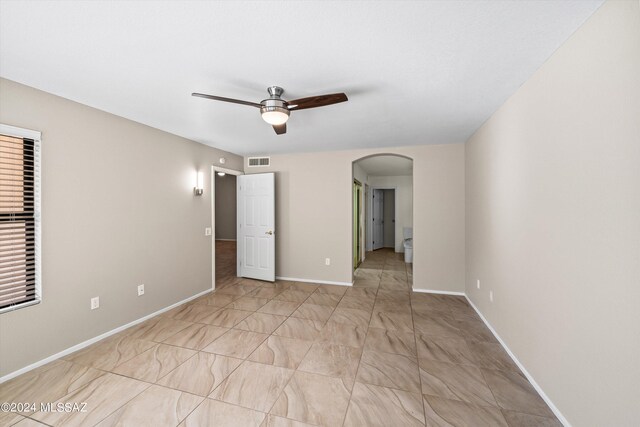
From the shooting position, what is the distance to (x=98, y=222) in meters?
2.79

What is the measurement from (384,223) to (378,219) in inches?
17.3

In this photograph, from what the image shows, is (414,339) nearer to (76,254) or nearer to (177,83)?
(177,83)

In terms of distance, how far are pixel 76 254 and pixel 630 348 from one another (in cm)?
416

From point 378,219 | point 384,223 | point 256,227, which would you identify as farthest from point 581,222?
point 384,223

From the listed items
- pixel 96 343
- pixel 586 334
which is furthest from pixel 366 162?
pixel 96 343

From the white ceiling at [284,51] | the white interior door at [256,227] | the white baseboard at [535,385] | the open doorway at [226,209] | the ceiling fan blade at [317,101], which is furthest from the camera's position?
the open doorway at [226,209]

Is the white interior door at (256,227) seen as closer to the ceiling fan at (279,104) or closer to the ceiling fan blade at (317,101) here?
the ceiling fan at (279,104)

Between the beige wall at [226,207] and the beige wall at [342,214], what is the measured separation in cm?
430

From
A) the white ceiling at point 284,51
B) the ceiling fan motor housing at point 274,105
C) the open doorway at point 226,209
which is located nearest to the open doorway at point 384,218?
the open doorway at point 226,209

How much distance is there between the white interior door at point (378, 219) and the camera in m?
8.68

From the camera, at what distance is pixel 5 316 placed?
212cm

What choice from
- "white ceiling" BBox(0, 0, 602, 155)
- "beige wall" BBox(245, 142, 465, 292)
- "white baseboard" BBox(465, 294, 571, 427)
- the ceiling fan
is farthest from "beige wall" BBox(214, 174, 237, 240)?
"white baseboard" BBox(465, 294, 571, 427)

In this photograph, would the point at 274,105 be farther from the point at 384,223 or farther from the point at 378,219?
the point at 384,223

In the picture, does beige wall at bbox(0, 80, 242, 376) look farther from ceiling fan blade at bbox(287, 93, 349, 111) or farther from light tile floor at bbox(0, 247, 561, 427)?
ceiling fan blade at bbox(287, 93, 349, 111)
